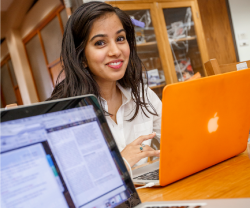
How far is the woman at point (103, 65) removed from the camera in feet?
3.63

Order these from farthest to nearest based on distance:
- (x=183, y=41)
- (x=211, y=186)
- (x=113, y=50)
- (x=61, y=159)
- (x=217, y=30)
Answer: (x=217, y=30)
(x=183, y=41)
(x=113, y=50)
(x=211, y=186)
(x=61, y=159)

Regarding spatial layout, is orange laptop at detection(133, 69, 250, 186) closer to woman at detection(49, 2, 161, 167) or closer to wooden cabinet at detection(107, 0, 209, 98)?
woman at detection(49, 2, 161, 167)

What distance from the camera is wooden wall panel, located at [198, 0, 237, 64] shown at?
3787mm

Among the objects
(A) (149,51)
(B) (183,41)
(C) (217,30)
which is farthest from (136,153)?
(C) (217,30)

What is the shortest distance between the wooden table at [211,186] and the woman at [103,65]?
434 millimetres

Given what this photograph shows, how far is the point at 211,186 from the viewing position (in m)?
0.57

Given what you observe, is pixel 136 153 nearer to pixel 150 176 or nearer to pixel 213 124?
pixel 150 176

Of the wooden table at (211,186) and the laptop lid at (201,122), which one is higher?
the laptop lid at (201,122)

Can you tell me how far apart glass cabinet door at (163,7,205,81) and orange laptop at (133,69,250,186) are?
2135 mm

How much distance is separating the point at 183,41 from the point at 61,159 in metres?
2.72

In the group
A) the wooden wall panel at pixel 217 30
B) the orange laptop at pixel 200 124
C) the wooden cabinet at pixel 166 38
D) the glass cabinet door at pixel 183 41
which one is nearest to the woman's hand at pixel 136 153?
the orange laptop at pixel 200 124

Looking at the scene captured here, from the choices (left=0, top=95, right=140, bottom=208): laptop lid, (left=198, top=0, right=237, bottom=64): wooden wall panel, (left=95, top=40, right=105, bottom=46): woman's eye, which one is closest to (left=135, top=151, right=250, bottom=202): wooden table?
(left=0, top=95, right=140, bottom=208): laptop lid

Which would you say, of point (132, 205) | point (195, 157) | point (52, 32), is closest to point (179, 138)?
point (195, 157)

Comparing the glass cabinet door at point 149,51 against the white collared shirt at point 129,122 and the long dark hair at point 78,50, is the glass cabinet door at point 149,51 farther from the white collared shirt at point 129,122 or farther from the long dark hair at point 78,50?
the long dark hair at point 78,50
